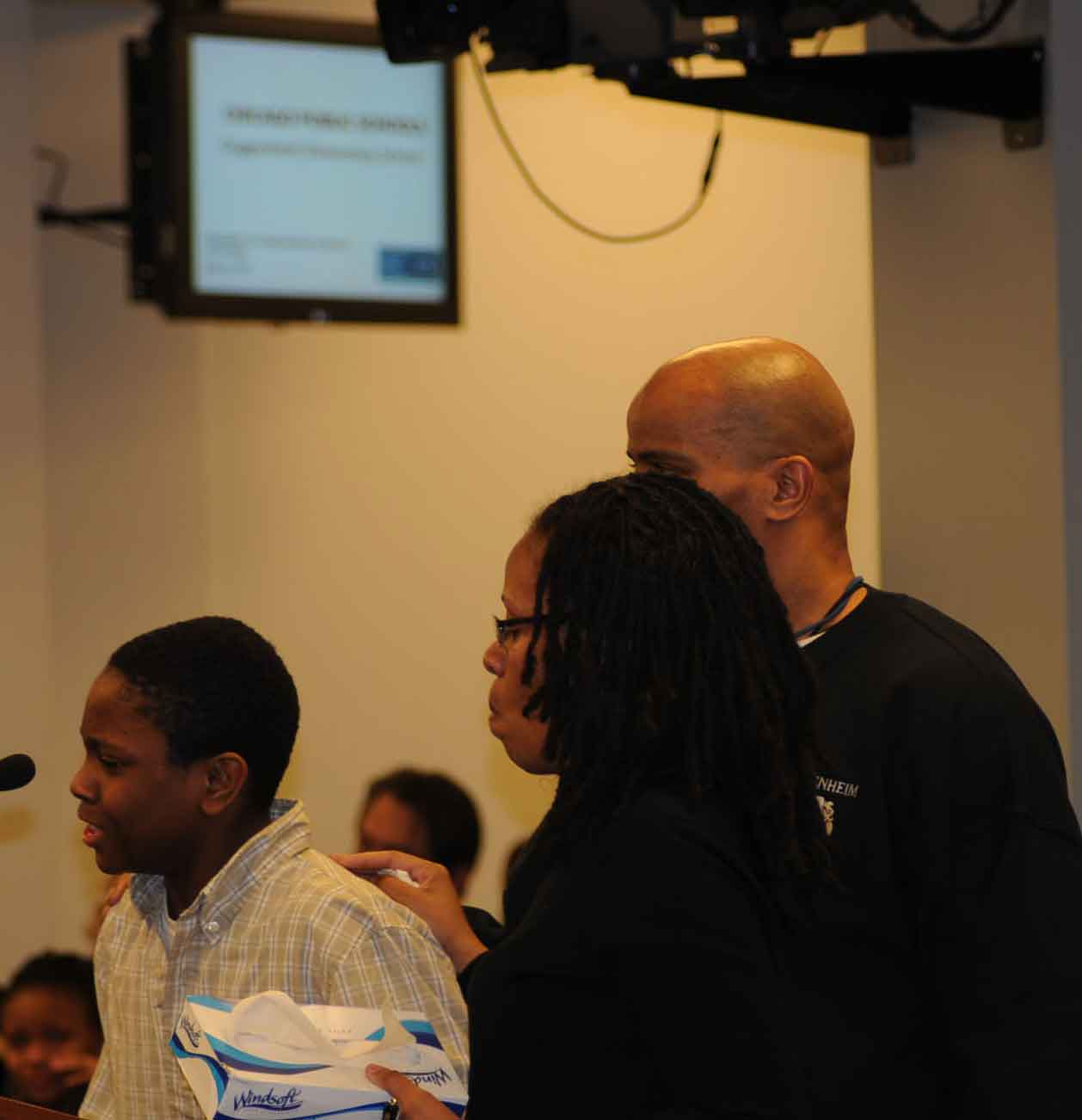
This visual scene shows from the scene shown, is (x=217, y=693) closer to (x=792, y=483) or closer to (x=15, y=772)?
(x=15, y=772)

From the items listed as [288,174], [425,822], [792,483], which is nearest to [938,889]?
[792,483]

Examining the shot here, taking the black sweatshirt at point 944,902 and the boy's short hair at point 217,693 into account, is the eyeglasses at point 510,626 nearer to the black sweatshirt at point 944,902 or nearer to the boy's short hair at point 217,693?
the black sweatshirt at point 944,902

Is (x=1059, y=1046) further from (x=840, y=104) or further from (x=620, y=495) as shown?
(x=840, y=104)

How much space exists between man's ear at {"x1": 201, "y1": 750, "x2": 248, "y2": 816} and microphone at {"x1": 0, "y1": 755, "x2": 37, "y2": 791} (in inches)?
14.5

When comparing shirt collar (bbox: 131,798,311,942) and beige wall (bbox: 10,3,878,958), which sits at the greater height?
beige wall (bbox: 10,3,878,958)

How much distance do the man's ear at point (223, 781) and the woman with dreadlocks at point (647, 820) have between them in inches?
28.7

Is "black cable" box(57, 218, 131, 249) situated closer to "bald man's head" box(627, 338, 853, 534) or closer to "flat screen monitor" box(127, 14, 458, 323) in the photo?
"flat screen monitor" box(127, 14, 458, 323)

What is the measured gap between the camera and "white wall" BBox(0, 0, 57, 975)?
4.95 metres

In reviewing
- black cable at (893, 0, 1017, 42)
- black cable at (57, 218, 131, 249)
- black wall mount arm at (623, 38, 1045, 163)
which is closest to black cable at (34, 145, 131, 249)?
black cable at (57, 218, 131, 249)

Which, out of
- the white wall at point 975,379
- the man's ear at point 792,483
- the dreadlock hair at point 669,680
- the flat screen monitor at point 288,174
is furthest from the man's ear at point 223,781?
the flat screen monitor at point 288,174

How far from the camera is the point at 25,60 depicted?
5.11 metres

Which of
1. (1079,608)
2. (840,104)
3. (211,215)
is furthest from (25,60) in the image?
(1079,608)

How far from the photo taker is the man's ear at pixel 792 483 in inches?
81.6

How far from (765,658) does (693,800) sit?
143 mm
